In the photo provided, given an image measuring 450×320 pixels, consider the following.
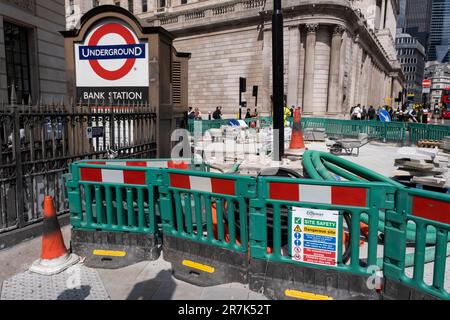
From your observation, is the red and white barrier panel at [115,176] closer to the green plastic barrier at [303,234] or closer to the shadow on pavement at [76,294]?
the shadow on pavement at [76,294]

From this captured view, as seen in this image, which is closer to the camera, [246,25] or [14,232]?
[14,232]

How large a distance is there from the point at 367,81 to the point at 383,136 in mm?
31547

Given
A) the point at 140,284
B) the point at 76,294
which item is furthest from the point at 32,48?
the point at 140,284

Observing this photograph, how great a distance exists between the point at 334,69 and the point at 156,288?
2941 cm

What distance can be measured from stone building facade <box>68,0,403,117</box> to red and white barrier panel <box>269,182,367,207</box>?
27189mm

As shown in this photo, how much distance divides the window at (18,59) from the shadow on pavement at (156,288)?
36.4 ft

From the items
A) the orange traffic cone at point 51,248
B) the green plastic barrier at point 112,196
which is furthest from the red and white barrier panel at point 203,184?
the orange traffic cone at point 51,248

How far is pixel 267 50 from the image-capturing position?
30.2m

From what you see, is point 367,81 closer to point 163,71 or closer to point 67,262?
point 163,71

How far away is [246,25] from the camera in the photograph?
3123 cm

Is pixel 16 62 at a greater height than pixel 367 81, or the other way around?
pixel 367 81

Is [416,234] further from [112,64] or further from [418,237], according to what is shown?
[112,64]

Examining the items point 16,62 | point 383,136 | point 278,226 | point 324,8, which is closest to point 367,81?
point 324,8

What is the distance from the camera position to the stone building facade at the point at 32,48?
1189 cm
